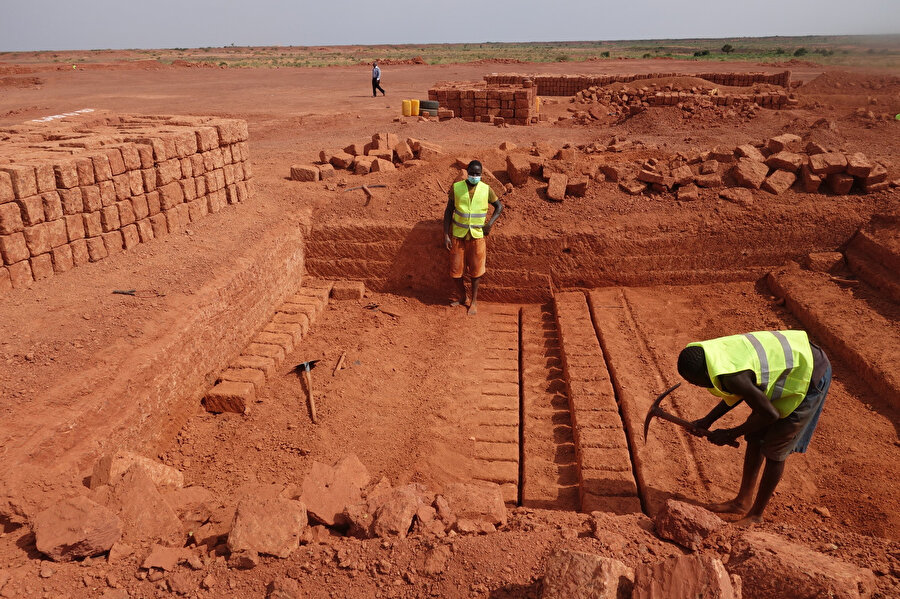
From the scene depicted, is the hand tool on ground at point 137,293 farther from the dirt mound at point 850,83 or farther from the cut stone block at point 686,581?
the dirt mound at point 850,83

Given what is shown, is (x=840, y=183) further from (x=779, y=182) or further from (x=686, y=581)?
(x=686, y=581)

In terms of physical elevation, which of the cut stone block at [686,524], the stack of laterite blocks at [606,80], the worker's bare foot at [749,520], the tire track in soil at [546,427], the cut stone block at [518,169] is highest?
the stack of laterite blocks at [606,80]

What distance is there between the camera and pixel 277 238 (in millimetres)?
7641

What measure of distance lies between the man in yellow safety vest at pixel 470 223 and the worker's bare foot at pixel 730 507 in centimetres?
404

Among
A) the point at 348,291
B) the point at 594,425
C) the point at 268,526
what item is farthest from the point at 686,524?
the point at 348,291

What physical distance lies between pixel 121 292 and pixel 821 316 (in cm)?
714

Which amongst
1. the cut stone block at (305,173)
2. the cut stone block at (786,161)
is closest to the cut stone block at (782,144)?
the cut stone block at (786,161)

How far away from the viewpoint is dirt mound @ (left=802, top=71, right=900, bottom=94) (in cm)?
2138

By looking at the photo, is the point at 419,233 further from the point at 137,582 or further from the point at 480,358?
the point at 137,582

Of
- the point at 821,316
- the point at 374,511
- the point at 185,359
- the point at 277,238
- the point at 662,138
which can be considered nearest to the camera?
the point at 374,511

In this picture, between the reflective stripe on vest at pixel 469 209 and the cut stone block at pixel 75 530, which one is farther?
the reflective stripe on vest at pixel 469 209

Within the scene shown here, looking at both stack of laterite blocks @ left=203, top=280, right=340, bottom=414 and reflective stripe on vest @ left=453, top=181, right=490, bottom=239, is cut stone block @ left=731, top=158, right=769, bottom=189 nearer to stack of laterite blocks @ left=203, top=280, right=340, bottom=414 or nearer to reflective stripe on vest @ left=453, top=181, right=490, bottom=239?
reflective stripe on vest @ left=453, top=181, right=490, bottom=239

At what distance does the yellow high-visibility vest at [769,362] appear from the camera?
348 cm

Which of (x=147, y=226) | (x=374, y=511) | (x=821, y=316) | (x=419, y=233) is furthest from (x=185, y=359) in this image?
(x=821, y=316)
